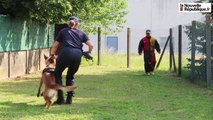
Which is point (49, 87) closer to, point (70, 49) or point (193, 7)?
point (70, 49)

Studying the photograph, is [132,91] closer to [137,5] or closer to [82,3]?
[82,3]

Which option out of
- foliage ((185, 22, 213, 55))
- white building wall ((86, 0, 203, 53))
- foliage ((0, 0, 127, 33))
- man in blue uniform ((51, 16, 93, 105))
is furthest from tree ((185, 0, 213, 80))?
white building wall ((86, 0, 203, 53))

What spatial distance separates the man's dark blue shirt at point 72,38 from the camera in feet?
34.0

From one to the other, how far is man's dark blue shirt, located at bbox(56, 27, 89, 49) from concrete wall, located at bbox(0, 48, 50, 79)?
21.2 ft

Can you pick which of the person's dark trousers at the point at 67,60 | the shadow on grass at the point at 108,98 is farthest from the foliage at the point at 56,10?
the person's dark trousers at the point at 67,60

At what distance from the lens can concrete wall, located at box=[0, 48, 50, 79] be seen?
16.8 metres

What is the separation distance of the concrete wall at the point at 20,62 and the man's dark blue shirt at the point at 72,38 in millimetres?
6465

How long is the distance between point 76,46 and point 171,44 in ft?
40.2

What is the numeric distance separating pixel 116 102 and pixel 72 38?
1.80 meters

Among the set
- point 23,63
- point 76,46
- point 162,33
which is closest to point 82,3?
point 23,63

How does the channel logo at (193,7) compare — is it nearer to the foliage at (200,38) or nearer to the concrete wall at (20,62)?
the foliage at (200,38)

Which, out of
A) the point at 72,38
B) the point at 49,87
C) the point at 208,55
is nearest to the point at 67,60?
the point at 72,38

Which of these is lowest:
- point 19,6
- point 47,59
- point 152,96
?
point 152,96

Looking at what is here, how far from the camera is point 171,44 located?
22.1 m
